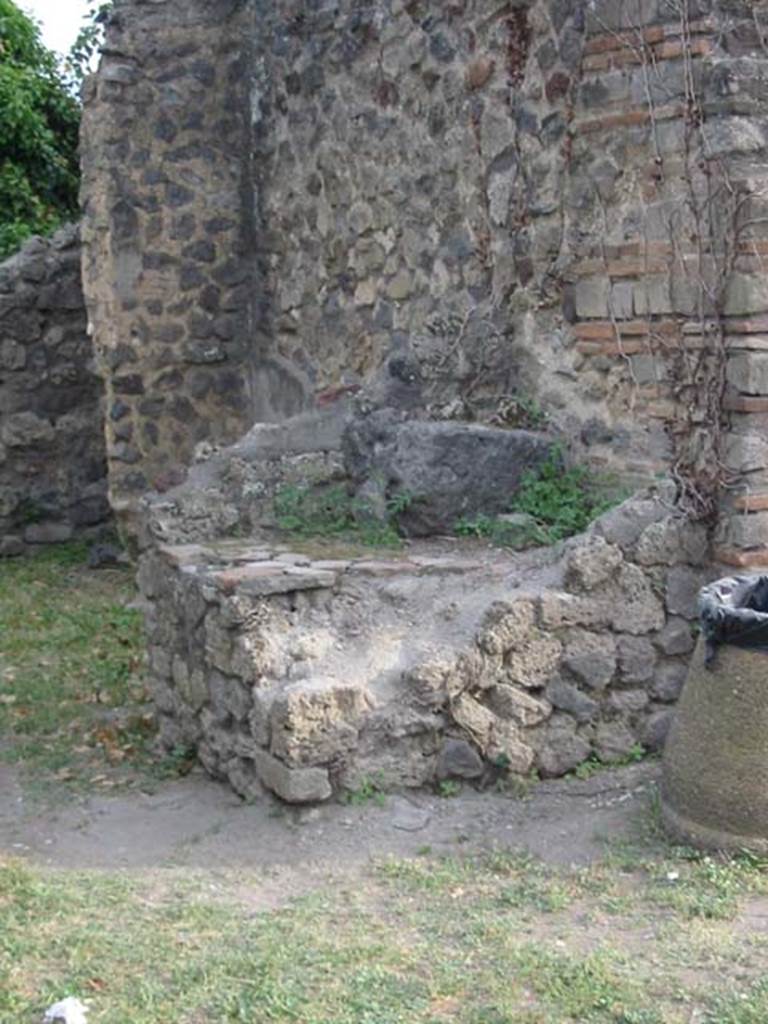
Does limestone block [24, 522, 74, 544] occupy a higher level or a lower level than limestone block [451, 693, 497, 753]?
lower

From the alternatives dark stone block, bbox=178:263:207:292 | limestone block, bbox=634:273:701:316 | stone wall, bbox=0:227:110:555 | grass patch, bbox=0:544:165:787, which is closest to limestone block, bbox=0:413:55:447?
stone wall, bbox=0:227:110:555

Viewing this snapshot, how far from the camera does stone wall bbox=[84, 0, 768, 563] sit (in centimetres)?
576

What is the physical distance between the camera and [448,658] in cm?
554

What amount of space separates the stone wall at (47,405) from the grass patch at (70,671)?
29 centimetres

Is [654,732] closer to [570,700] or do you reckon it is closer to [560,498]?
[570,700]

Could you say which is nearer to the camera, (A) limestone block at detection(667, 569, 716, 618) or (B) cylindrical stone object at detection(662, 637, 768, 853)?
(B) cylindrical stone object at detection(662, 637, 768, 853)

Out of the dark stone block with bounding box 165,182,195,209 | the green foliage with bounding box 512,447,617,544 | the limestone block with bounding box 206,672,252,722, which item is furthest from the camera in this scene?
the dark stone block with bounding box 165,182,195,209

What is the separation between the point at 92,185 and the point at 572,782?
5.34m

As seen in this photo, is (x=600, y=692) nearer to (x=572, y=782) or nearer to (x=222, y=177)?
(x=572, y=782)

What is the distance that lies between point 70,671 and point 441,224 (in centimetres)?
288

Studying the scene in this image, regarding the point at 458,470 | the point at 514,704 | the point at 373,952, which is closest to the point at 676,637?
the point at 514,704

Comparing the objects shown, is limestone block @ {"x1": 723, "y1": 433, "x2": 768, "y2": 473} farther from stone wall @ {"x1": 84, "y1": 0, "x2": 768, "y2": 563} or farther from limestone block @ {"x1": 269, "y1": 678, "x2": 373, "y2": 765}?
limestone block @ {"x1": 269, "y1": 678, "x2": 373, "y2": 765}

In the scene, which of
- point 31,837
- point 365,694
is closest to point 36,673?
point 31,837

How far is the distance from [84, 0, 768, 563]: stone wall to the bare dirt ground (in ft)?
3.54
